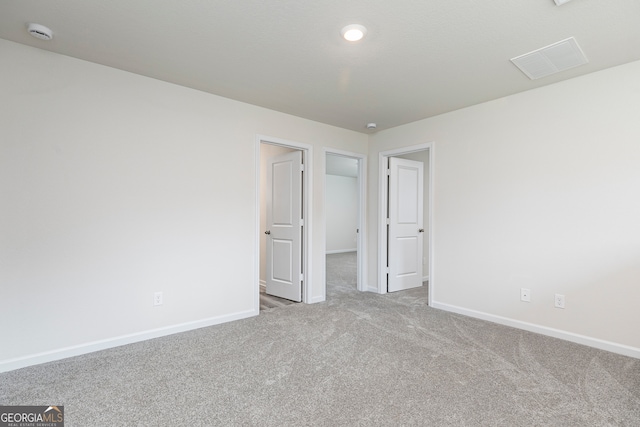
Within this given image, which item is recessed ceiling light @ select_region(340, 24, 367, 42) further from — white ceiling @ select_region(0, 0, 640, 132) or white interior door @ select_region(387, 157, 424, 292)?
white interior door @ select_region(387, 157, 424, 292)

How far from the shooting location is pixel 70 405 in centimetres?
188

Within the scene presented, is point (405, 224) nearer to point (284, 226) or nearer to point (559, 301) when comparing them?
point (284, 226)

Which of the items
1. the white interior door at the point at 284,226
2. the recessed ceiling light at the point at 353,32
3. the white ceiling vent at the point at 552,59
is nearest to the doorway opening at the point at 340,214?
the white interior door at the point at 284,226

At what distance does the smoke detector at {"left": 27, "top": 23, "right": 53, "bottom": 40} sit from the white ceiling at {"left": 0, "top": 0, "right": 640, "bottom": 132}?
1.5 inches

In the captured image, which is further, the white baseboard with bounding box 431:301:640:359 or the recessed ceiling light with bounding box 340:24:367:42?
the white baseboard with bounding box 431:301:640:359

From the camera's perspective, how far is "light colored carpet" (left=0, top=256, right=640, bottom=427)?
1.80m

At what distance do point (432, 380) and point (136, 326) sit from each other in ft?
8.21

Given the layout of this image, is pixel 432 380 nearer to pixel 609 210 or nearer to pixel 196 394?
pixel 196 394

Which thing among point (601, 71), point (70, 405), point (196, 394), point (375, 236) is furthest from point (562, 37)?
point (70, 405)

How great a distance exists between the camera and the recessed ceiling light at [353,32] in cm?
209

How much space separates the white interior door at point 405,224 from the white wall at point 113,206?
2.05 metres

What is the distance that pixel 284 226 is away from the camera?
170 inches

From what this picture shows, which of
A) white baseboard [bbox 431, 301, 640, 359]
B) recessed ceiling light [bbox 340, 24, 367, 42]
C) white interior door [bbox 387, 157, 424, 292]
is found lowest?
white baseboard [bbox 431, 301, 640, 359]

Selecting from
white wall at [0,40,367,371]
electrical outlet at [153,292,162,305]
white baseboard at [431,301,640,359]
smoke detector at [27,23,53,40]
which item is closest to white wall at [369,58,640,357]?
white baseboard at [431,301,640,359]
